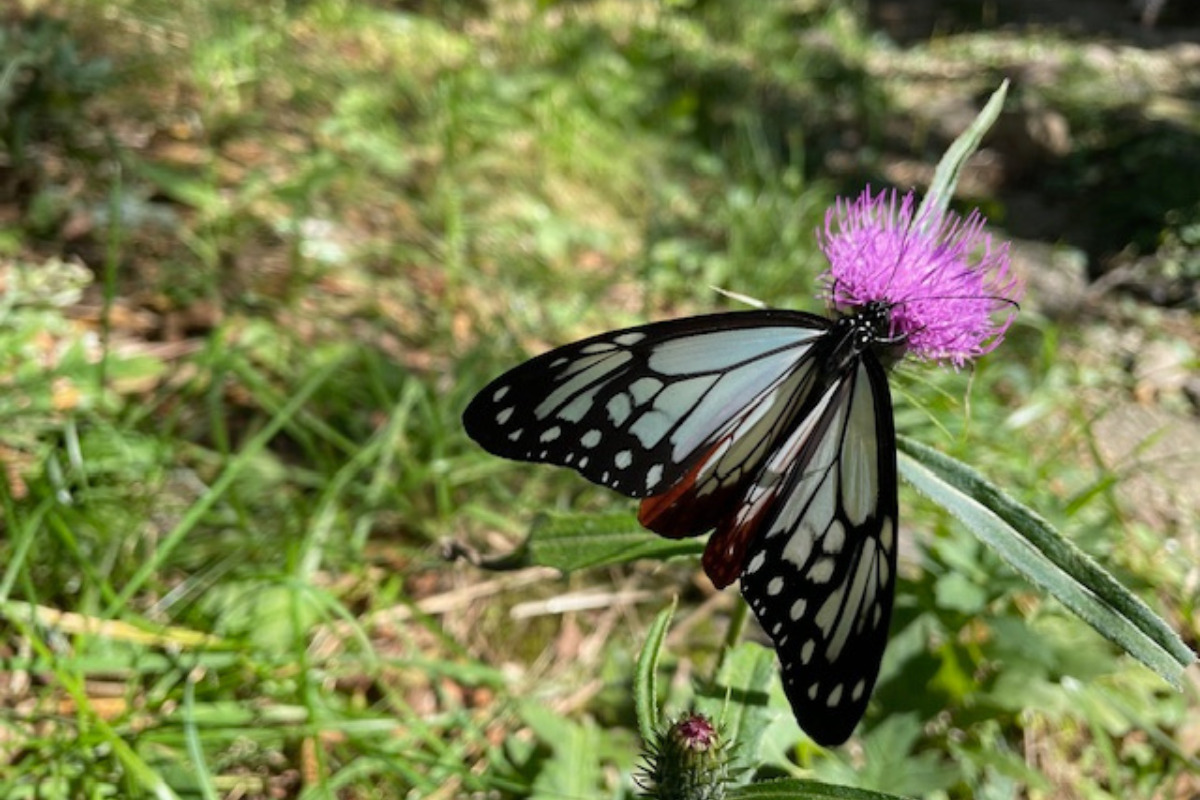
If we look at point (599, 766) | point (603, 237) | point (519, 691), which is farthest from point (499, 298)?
point (599, 766)

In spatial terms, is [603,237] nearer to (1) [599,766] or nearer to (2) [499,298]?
(2) [499,298]

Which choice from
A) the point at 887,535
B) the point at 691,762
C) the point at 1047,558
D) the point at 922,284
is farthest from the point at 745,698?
the point at 922,284

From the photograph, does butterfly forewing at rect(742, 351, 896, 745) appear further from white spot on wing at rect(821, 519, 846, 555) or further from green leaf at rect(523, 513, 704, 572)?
green leaf at rect(523, 513, 704, 572)

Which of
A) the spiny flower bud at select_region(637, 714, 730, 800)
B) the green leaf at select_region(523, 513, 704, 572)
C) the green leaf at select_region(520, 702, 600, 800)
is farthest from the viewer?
the green leaf at select_region(520, 702, 600, 800)

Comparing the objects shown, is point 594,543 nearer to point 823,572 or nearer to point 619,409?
point 619,409

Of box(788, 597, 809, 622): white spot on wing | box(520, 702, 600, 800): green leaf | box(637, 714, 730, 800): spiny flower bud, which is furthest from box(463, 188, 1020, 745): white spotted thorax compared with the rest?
box(520, 702, 600, 800): green leaf

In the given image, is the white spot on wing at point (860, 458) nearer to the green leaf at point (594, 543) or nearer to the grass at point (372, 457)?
the grass at point (372, 457)
